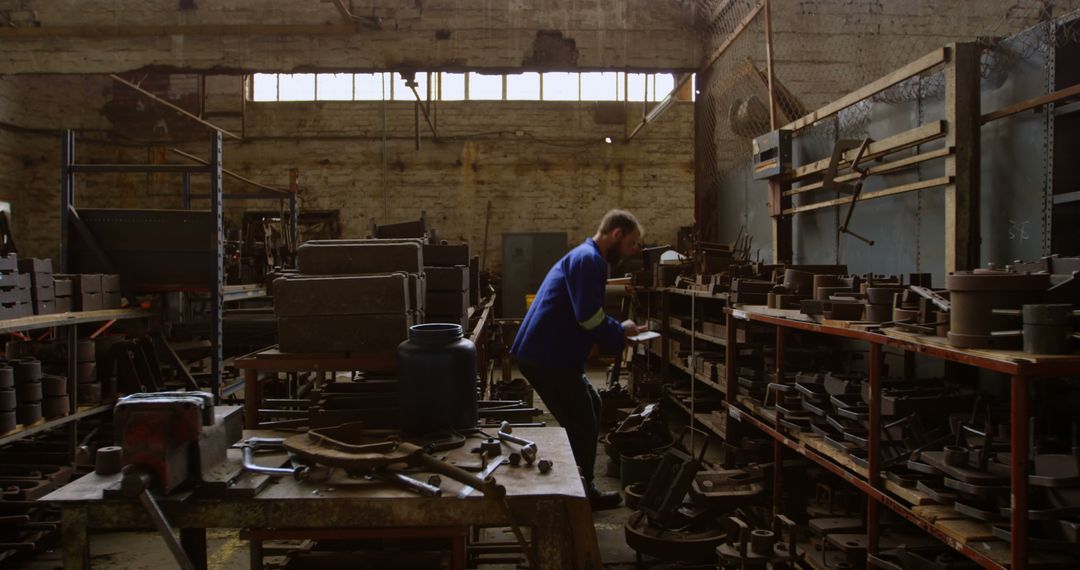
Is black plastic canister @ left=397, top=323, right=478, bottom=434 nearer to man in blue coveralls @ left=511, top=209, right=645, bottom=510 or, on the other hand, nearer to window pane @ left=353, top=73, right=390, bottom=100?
man in blue coveralls @ left=511, top=209, right=645, bottom=510

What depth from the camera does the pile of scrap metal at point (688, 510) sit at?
10.8ft

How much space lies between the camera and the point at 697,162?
8.09m

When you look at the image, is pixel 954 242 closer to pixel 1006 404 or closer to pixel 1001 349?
pixel 1006 404

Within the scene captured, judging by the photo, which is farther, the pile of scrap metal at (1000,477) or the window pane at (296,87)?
the window pane at (296,87)

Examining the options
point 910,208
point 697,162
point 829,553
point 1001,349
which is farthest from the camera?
point 697,162

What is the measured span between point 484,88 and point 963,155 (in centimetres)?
973

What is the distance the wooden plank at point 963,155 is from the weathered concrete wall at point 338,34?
4.44 meters

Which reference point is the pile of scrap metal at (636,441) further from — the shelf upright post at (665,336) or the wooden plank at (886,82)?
the wooden plank at (886,82)

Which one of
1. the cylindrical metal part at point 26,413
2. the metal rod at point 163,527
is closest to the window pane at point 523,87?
the cylindrical metal part at point 26,413

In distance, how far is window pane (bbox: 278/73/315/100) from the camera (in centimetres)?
1208

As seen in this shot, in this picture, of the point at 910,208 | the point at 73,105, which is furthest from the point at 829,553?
the point at 73,105

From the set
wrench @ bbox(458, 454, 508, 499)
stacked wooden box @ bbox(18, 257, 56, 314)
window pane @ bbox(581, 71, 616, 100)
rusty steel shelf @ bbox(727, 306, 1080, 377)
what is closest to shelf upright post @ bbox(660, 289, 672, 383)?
rusty steel shelf @ bbox(727, 306, 1080, 377)

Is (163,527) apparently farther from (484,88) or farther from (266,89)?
(266,89)

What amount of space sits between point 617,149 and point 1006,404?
31.7ft
